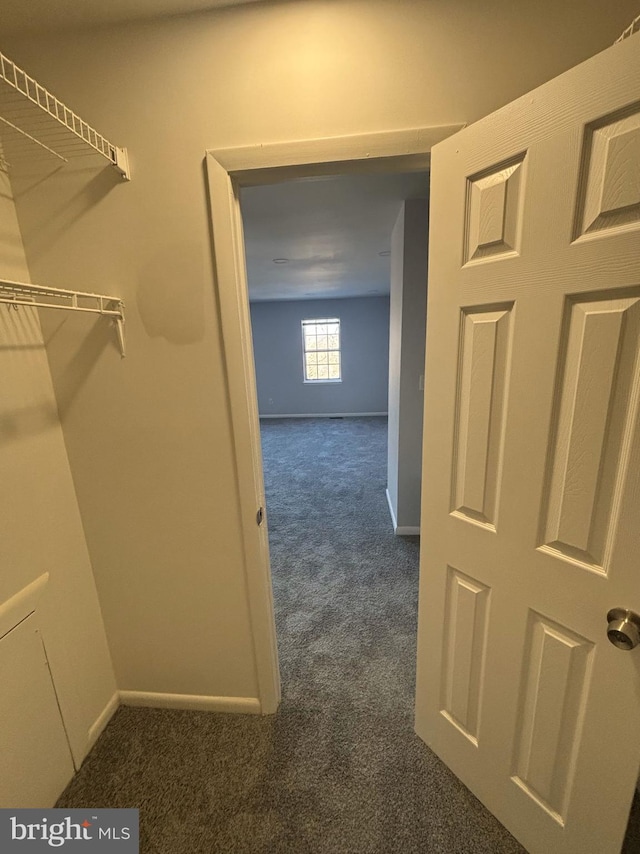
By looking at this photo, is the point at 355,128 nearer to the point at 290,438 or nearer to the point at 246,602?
the point at 246,602

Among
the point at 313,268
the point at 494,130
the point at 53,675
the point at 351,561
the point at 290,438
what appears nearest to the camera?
the point at 494,130

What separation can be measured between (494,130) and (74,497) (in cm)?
179

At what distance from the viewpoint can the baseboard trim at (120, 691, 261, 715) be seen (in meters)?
1.59

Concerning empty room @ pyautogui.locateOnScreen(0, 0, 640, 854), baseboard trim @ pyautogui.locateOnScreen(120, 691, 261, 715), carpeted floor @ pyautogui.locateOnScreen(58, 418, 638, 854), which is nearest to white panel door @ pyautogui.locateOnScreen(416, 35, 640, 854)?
empty room @ pyautogui.locateOnScreen(0, 0, 640, 854)

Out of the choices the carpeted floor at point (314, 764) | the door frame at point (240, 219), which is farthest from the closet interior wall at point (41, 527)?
the door frame at point (240, 219)

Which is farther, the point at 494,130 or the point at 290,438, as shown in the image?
the point at 290,438

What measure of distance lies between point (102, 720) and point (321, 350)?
660 centimetres

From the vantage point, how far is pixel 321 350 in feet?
24.4

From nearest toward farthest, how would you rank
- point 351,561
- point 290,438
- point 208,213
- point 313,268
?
point 208,213
point 351,561
point 313,268
point 290,438

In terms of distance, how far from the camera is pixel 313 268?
13.8 ft

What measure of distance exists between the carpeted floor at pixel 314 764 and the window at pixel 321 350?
18.3 ft

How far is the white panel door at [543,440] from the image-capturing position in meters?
0.76

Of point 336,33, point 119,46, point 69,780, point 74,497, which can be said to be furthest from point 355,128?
point 69,780

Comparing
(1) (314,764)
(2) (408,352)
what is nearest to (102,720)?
(1) (314,764)
